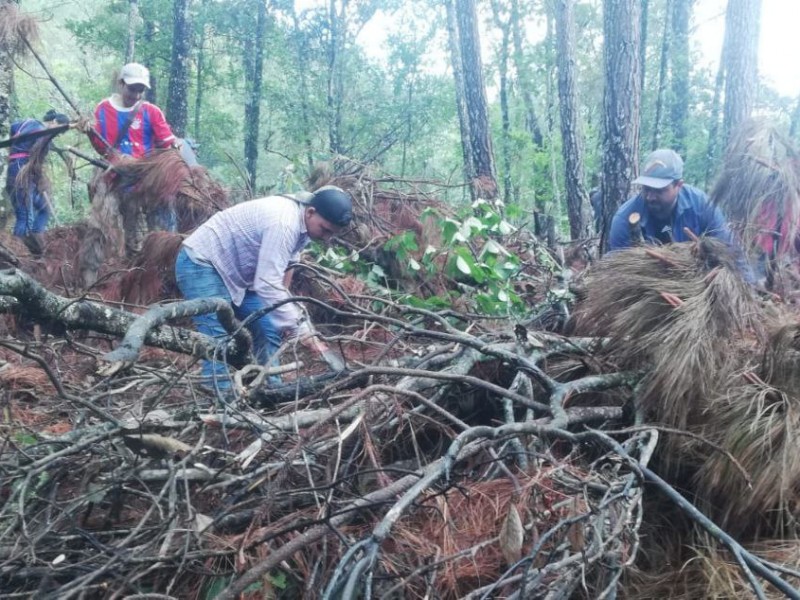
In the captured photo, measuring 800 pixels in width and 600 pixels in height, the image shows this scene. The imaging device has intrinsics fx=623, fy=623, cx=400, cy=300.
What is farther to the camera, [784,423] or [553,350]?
[553,350]

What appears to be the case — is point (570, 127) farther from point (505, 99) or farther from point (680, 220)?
point (505, 99)

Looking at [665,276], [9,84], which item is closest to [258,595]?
[665,276]

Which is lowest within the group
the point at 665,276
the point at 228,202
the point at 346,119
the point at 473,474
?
the point at 473,474

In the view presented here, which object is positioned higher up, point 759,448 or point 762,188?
point 762,188

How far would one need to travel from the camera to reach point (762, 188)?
3549 millimetres

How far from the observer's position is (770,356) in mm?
2605

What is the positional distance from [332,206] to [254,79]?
9.06m

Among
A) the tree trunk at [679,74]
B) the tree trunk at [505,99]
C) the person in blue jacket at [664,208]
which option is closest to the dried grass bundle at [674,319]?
the person in blue jacket at [664,208]

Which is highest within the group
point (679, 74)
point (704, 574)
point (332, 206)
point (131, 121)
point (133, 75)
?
point (679, 74)

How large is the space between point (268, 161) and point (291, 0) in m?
7.29

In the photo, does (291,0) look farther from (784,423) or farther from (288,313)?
(784,423)

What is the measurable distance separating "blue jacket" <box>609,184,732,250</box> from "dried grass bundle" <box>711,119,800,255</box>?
11 cm

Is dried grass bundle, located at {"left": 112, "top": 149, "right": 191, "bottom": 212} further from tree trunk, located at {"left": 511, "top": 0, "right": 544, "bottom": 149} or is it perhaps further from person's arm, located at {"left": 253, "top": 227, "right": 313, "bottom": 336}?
tree trunk, located at {"left": 511, "top": 0, "right": 544, "bottom": 149}

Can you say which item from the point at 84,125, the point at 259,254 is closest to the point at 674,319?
the point at 259,254
